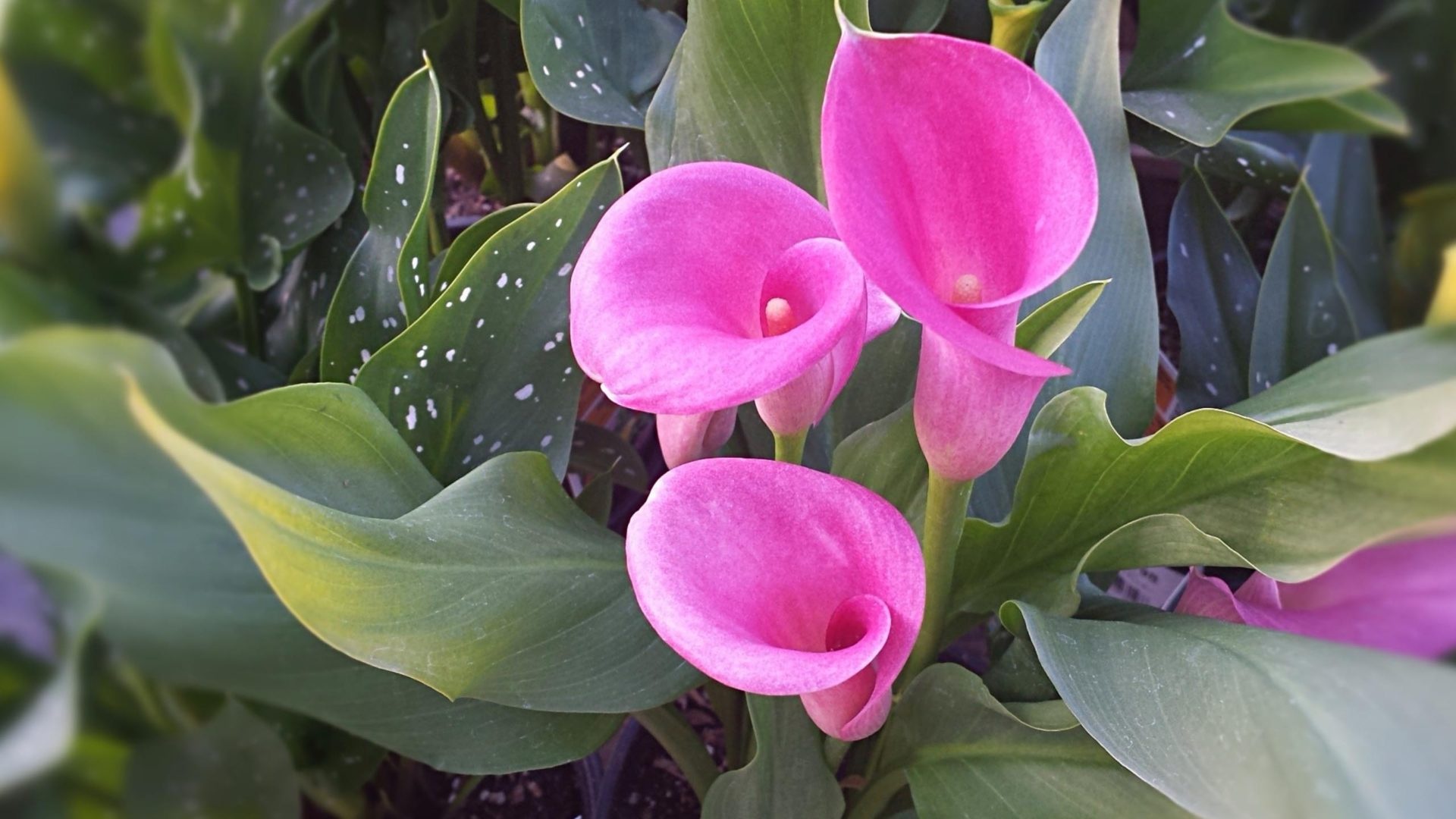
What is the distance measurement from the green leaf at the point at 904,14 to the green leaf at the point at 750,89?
0.16 metres

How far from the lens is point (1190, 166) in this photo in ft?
1.64

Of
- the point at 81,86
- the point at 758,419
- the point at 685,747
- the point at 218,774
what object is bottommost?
the point at 685,747

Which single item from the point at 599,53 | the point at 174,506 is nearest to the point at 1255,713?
the point at 174,506

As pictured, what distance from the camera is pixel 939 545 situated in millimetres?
375

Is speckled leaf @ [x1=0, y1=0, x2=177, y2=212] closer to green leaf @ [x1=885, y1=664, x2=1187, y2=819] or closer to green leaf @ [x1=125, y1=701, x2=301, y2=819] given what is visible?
green leaf @ [x1=125, y1=701, x2=301, y2=819]

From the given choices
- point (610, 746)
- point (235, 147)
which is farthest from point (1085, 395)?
point (610, 746)

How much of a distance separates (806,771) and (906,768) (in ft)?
0.15

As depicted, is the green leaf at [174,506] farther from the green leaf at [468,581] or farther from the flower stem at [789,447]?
the flower stem at [789,447]

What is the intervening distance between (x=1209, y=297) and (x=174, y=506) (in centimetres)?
49

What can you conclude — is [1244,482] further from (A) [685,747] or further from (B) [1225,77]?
(A) [685,747]

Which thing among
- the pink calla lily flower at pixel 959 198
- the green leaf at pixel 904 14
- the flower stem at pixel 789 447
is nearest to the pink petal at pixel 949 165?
the pink calla lily flower at pixel 959 198

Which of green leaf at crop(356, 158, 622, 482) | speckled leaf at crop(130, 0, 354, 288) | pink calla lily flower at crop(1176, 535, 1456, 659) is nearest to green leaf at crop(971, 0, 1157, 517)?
pink calla lily flower at crop(1176, 535, 1456, 659)

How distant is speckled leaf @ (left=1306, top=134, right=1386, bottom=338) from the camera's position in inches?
10.0

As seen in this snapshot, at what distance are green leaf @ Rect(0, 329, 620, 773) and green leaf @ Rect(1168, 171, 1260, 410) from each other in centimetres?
40
